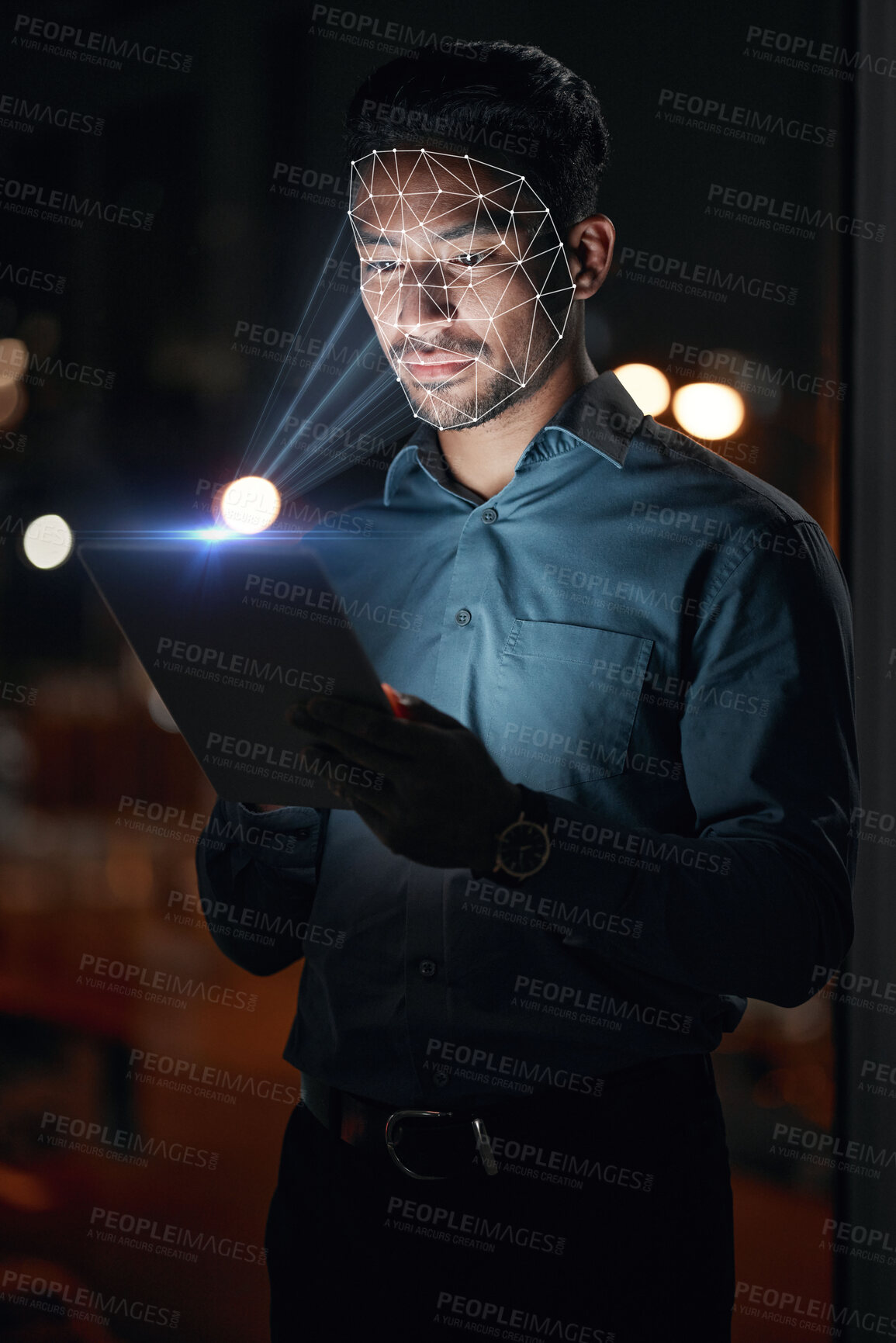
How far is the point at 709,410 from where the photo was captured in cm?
191

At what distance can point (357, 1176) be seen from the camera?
1158 mm

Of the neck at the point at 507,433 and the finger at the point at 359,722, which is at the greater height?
the neck at the point at 507,433

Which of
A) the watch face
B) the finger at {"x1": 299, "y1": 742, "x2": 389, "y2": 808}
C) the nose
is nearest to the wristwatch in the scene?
the watch face

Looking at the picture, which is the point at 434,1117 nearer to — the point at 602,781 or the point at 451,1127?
the point at 451,1127

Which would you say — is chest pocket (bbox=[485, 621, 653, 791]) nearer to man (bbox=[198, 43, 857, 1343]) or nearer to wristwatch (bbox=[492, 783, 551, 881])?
man (bbox=[198, 43, 857, 1343])

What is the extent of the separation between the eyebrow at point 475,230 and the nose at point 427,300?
0.11 feet

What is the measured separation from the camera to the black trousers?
108 cm

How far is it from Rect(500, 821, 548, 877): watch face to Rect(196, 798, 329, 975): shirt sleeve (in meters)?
0.49

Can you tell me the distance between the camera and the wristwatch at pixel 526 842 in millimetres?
899

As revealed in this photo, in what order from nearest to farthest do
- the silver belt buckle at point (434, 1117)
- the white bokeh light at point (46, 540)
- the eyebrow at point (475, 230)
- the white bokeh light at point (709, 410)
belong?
1. the silver belt buckle at point (434, 1117)
2. the eyebrow at point (475, 230)
3. the white bokeh light at point (709, 410)
4. the white bokeh light at point (46, 540)
